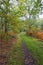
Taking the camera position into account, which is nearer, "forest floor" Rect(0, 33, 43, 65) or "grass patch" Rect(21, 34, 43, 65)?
"forest floor" Rect(0, 33, 43, 65)

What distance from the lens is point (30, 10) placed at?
184ft

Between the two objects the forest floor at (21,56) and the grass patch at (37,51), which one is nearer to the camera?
the forest floor at (21,56)

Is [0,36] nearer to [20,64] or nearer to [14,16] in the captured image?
[14,16]

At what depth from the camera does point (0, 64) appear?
10883 millimetres

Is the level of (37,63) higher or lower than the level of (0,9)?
lower

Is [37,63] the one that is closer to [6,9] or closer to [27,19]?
[6,9]

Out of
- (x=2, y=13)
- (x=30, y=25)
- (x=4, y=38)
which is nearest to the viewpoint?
(x=2, y=13)

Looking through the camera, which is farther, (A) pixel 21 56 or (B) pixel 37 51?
→ (B) pixel 37 51

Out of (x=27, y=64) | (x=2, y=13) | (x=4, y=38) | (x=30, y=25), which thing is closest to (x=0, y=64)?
(x=27, y=64)

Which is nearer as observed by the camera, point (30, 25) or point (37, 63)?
point (37, 63)

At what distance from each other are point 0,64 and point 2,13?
40.9 feet

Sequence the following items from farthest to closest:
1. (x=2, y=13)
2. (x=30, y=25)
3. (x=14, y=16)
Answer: (x=30, y=25), (x=14, y=16), (x=2, y=13)

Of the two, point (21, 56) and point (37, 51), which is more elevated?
point (21, 56)

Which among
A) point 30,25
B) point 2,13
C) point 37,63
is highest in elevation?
point 2,13
